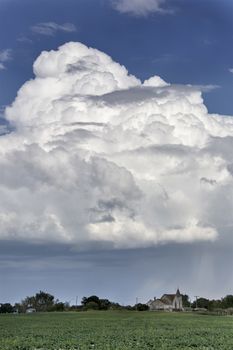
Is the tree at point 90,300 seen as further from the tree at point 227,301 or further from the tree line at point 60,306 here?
the tree at point 227,301

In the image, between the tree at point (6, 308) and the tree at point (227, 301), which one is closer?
the tree at point (6, 308)

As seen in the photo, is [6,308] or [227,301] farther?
[227,301]

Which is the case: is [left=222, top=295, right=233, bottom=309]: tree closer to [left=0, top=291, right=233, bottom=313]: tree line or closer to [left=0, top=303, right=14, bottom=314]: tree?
[left=0, top=291, right=233, bottom=313]: tree line

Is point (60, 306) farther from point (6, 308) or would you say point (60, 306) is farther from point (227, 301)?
point (227, 301)

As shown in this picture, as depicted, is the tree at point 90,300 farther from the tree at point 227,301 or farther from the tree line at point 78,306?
the tree at point 227,301

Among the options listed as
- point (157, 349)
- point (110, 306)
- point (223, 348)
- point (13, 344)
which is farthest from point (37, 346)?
point (110, 306)

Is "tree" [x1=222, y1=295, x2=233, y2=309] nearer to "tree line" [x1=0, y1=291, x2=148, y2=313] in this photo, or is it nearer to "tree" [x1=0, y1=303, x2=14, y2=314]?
"tree line" [x1=0, y1=291, x2=148, y2=313]

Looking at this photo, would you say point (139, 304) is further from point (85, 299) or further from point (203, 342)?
point (203, 342)

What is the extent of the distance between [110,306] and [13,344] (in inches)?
5354

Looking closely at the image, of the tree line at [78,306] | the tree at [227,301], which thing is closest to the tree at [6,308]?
the tree line at [78,306]

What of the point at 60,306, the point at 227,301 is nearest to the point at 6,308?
the point at 60,306

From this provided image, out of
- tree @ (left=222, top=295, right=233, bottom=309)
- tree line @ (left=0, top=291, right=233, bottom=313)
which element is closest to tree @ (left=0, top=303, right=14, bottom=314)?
tree line @ (left=0, top=291, right=233, bottom=313)

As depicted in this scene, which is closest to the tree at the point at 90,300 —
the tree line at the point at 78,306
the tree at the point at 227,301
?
the tree line at the point at 78,306

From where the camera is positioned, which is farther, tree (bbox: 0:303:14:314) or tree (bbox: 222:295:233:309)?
tree (bbox: 222:295:233:309)
